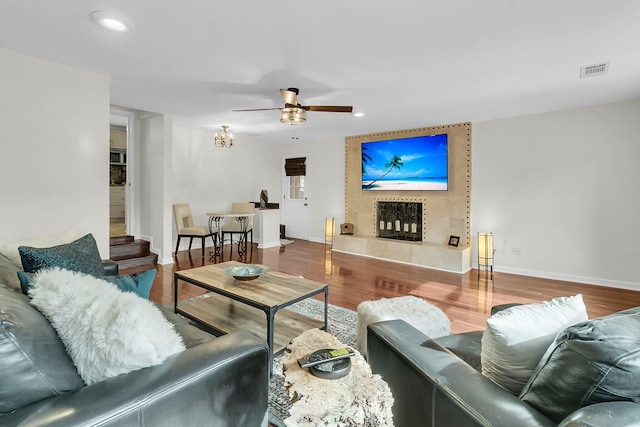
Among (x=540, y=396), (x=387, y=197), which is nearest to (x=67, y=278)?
(x=540, y=396)

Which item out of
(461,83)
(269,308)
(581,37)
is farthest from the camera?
(461,83)

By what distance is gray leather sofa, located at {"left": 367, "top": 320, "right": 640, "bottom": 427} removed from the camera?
28.9 inches

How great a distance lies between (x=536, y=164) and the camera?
446cm

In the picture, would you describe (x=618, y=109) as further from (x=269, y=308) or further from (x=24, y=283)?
(x=24, y=283)

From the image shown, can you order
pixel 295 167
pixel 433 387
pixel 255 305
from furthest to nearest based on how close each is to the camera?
pixel 295 167, pixel 255 305, pixel 433 387

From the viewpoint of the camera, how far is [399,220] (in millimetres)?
5922

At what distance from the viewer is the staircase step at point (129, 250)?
475 centimetres

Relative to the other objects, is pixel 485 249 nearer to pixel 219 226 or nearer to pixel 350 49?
pixel 350 49

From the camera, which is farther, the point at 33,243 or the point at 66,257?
the point at 33,243

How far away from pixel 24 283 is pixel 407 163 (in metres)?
5.28

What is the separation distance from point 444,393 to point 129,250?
5155mm

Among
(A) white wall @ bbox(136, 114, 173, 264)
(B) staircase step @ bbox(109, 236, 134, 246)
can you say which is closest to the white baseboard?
(A) white wall @ bbox(136, 114, 173, 264)

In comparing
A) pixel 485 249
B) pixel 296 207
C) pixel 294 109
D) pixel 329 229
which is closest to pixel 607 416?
pixel 294 109

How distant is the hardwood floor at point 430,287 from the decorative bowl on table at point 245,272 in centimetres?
106
